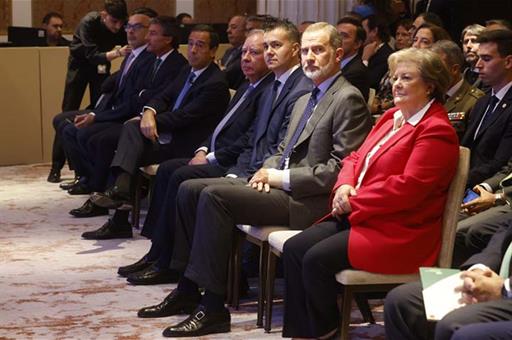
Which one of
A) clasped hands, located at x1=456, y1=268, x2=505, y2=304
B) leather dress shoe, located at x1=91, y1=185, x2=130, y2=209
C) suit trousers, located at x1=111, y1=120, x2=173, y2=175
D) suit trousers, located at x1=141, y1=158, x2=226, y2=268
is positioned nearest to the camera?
clasped hands, located at x1=456, y1=268, x2=505, y2=304

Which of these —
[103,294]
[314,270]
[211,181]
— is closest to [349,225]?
[314,270]

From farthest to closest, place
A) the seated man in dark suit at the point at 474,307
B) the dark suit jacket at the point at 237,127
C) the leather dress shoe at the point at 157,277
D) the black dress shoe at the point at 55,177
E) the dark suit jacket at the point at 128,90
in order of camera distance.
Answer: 1. the black dress shoe at the point at 55,177
2. the dark suit jacket at the point at 128,90
3. the dark suit jacket at the point at 237,127
4. the leather dress shoe at the point at 157,277
5. the seated man in dark suit at the point at 474,307

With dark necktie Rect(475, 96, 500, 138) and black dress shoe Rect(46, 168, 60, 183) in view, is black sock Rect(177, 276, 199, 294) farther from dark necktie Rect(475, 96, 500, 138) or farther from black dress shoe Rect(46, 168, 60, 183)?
black dress shoe Rect(46, 168, 60, 183)

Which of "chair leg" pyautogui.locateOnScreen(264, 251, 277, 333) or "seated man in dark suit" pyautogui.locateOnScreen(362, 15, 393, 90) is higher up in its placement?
"seated man in dark suit" pyautogui.locateOnScreen(362, 15, 393, 90)

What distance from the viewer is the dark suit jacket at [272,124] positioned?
18.7ft

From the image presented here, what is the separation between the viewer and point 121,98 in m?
8.35

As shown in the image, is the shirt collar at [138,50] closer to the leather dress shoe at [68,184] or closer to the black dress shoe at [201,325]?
the leather dress shoe at [68,184]

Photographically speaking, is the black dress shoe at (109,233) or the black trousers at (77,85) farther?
the black trousers at (77,85)

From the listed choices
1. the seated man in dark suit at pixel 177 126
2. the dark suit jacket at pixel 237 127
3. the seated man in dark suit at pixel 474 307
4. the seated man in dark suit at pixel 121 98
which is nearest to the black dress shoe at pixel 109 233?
the seated man in dark suit at pixel 177 126

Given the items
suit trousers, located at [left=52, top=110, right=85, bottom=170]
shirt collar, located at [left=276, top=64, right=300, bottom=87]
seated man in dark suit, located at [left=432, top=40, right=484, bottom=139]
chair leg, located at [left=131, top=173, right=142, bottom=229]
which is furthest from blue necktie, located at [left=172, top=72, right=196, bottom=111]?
seated man in dark suit, located at [left=432, top=40, right=484, bottom=139]

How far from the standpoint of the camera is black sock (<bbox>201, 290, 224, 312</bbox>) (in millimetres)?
5188

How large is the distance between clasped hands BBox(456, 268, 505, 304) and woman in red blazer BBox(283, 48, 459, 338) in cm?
71

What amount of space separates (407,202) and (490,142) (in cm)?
102

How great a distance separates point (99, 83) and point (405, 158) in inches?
233
